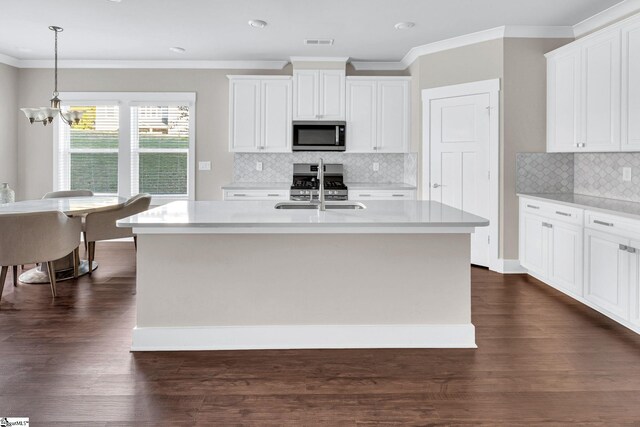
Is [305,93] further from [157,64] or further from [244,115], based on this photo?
[157,64]

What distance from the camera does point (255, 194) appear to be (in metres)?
5.56

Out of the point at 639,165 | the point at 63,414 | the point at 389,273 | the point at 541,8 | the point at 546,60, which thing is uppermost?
the point at 541,8

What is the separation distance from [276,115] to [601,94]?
3.54 metres

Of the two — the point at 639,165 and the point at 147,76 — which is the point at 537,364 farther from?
the point at 147,76

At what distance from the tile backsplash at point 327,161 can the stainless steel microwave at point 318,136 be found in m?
0.41

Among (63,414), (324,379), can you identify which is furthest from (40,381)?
(324,379)

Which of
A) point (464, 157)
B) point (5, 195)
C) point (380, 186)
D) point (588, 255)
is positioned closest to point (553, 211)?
point (588, 255)

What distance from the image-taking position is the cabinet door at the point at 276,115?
575 cm

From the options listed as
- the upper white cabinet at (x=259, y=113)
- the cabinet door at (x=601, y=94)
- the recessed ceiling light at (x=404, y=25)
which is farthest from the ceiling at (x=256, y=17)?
the cabinet door at (x=601, y=94)

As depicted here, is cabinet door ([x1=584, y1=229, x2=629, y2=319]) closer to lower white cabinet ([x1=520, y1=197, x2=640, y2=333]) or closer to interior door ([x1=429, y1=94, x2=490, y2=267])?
lower white cabinet ([x1=520, y1=197, x2=640, y2=333])

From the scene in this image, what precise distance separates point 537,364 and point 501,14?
322cm

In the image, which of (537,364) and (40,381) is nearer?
(40,381)

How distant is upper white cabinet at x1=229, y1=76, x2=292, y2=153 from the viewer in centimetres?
574

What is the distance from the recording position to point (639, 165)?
3.74m
